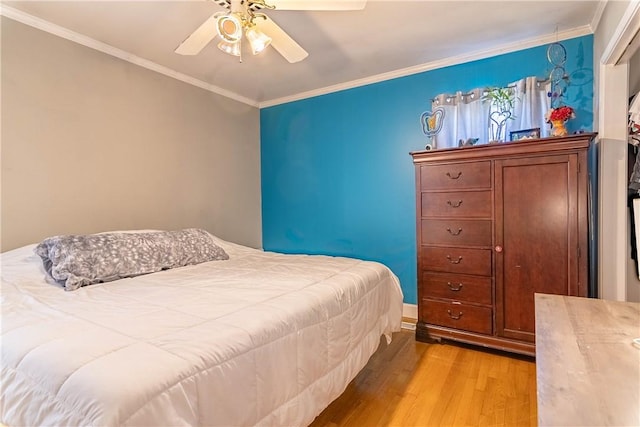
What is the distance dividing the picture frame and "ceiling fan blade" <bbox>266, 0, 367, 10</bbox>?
156cm

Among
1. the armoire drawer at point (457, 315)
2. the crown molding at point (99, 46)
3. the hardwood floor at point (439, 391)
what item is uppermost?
the crown molding at point (99, 46)

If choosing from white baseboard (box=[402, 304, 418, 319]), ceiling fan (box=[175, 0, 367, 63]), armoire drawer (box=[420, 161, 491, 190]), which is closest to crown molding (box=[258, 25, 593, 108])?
armoire drawer (box=[420, 161, 491, 190])

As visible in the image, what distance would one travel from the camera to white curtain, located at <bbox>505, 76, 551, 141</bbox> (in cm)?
247

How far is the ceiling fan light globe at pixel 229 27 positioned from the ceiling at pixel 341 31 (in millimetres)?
618

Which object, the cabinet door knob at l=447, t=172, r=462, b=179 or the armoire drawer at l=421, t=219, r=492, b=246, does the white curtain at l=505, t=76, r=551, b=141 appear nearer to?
the cabinet door knob at l=447, t=172, r=462, b=179

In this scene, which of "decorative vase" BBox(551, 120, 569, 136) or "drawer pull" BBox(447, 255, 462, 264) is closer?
"decorative vase" BBox(551, 120, 569, 136)

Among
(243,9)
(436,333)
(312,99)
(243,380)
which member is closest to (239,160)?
(312,99)

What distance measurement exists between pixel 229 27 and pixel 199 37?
0.29 meters

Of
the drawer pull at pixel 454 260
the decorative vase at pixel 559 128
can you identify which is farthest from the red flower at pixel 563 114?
the drawer pull at pixel 454 260

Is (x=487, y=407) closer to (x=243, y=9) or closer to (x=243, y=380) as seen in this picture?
(x=243, y=380)

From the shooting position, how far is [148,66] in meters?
2.84

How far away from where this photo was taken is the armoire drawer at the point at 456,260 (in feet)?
7.77

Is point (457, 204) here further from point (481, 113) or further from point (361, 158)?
point (361, 158)

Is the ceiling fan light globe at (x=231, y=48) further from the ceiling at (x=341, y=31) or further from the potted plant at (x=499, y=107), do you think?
the potted plant at (x=499, y=107)
